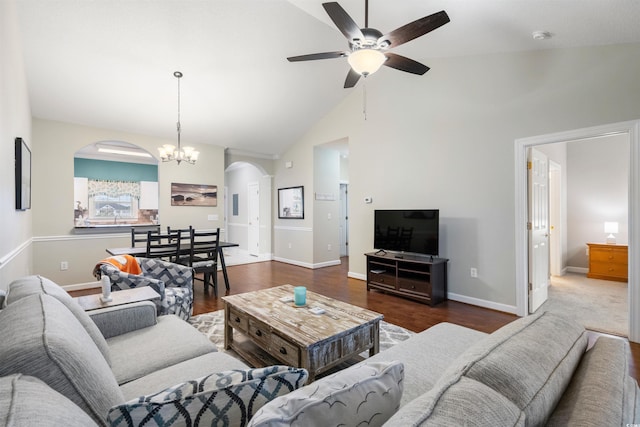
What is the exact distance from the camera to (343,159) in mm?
7949

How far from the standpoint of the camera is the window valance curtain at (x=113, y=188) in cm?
746

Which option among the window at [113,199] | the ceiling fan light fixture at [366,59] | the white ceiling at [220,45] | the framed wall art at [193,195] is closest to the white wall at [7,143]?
the white ceiling at [220,45]

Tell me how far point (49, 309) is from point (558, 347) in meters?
1.69

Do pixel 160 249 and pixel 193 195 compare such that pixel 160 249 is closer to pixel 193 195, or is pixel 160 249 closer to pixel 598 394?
pixel 193 195

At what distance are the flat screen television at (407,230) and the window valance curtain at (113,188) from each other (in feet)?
22.4

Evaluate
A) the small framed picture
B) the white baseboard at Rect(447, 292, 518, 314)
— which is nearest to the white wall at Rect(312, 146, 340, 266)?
the small framed picture

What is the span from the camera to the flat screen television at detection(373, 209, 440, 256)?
3916mm

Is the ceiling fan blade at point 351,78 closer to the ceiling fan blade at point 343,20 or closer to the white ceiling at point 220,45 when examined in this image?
the ceiling fan blade at point 343,20

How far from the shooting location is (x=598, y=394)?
70cm

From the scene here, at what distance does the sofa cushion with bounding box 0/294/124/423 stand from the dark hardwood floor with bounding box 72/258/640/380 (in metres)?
2.69

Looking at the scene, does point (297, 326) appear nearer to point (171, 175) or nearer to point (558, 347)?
point (558, 347)

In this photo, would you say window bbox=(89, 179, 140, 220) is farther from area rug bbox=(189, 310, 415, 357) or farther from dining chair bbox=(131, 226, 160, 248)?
area rug bbox=(189, 310, 415, 357)

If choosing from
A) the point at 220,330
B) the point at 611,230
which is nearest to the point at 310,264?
the point at 220,330

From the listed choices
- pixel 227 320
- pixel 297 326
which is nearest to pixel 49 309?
pixel 297 326
